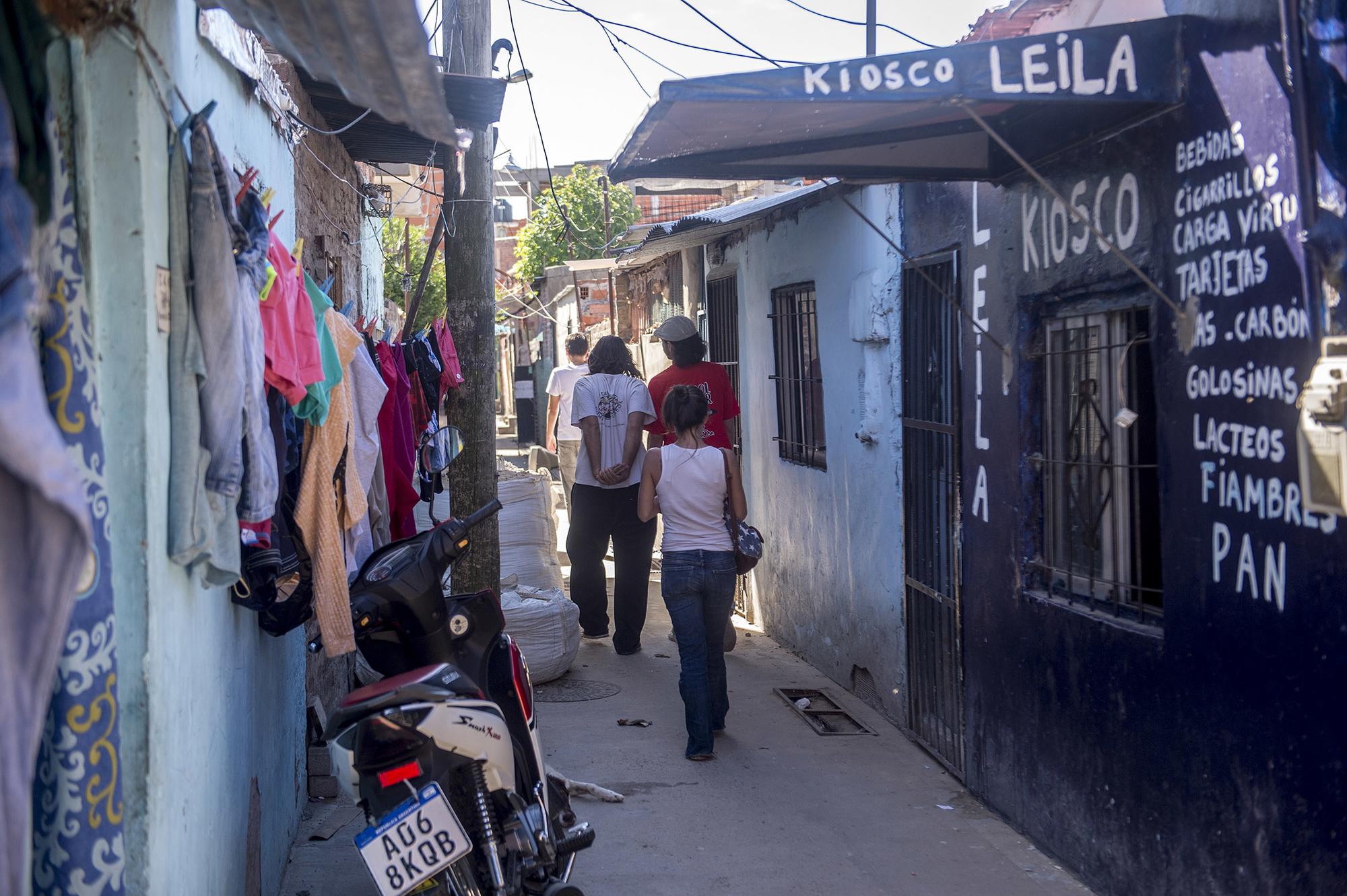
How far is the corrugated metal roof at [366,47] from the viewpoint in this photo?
246cm

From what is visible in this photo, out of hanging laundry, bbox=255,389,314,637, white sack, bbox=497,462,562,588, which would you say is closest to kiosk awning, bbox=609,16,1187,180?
hanging laundry, bbox=255,389,314,637

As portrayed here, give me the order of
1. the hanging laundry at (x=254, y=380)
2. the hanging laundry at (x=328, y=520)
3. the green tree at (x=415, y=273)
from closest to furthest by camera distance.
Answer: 1. the hanging laundry at (x=254, y=380)
2. the hanging laundry at (x=328, y=520)
3. the green tree at (x=415, y=273)

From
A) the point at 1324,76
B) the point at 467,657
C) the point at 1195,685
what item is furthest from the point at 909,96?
the point at 467,657

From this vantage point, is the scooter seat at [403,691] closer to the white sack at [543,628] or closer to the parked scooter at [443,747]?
the parked scooter at [443,747]

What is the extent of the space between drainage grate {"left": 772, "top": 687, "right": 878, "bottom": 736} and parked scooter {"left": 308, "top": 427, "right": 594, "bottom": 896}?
7.84 feet

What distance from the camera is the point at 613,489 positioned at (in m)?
7.97

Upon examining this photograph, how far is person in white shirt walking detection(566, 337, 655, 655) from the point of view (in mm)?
7773

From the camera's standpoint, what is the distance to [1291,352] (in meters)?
3.19

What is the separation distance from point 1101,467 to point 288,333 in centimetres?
277

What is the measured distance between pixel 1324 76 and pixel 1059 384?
A: 1.79 m

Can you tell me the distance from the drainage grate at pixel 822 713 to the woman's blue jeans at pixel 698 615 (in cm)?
83

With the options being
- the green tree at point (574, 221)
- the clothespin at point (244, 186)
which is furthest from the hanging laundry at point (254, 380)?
the green tree at point (574, 221)

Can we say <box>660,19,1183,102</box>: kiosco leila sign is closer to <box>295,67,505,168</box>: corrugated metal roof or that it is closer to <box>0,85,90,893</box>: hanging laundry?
A: <box>295,67,505,168</box>: corrugated metal roof

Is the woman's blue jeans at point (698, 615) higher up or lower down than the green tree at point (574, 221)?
lower down
